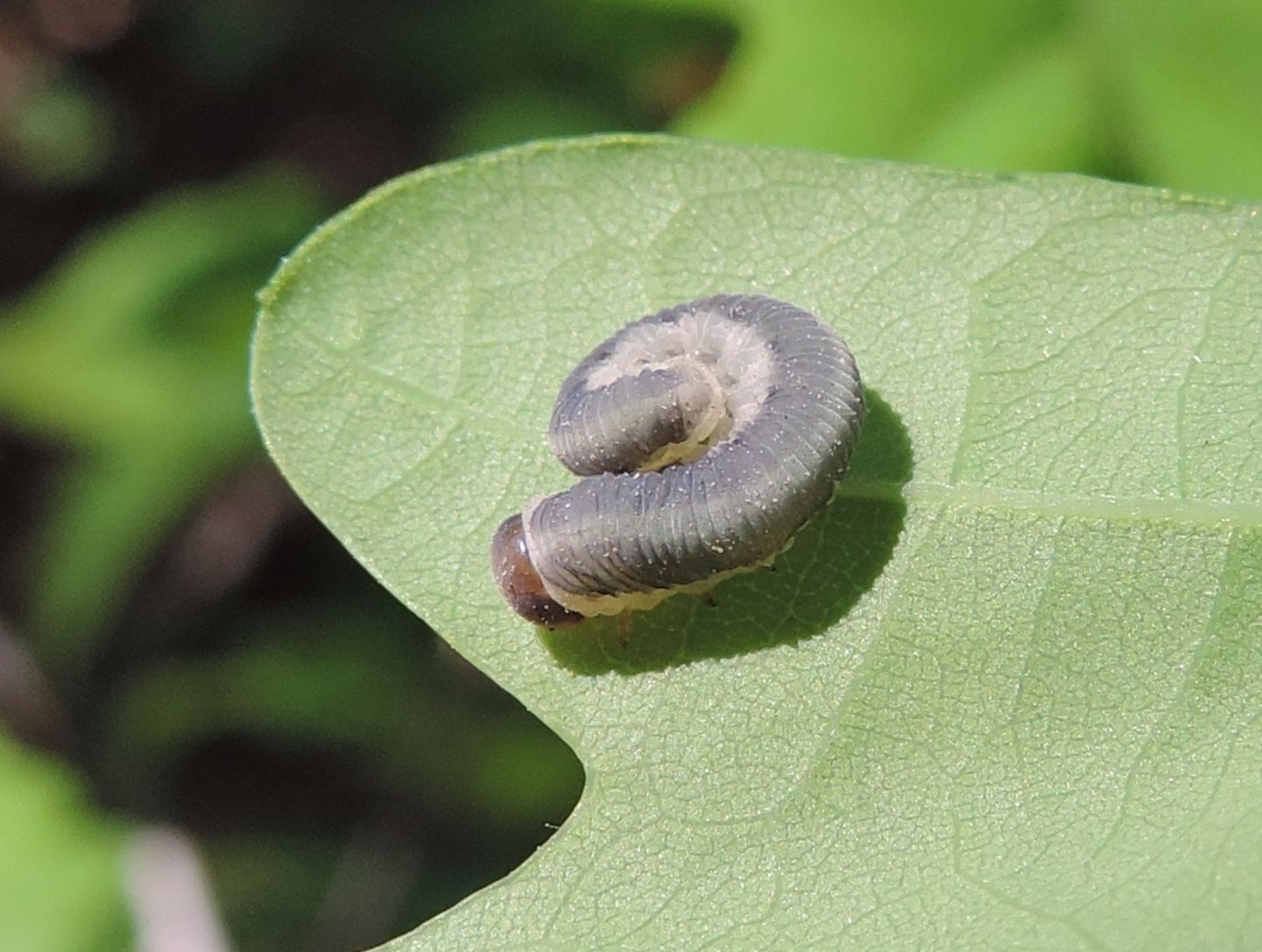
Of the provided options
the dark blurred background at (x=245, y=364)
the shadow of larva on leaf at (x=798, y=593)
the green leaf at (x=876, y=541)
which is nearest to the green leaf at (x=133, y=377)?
the dark blurred background at (x=245, y=364)

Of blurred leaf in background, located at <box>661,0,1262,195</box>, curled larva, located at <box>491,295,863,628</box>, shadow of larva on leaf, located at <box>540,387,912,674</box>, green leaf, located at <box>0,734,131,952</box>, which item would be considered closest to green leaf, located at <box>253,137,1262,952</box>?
shadow of larva on leaf, located at <box>540,387,912,674</box>

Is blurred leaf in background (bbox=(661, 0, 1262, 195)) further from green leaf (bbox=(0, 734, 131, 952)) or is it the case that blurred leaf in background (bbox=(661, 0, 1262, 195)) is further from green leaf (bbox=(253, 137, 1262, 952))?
green leaf (bbox=(0, 734, 131, 952))

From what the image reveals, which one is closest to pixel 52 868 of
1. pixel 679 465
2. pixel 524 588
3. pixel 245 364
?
pixel 245 364

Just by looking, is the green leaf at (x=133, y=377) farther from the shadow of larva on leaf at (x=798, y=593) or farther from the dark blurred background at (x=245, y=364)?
the shadow of larva on leaf at (x=798, y=593)

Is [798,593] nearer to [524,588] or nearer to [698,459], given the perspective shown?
[698,459]

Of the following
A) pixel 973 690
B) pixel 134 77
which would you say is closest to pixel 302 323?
pixel 973 690

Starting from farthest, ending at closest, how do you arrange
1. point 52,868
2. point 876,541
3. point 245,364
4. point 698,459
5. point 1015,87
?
point 245,364 → point 52,868 → point 1015,87 → point 698,459 → point 876,541

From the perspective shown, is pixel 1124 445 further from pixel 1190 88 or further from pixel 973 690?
pixel 1190 88
